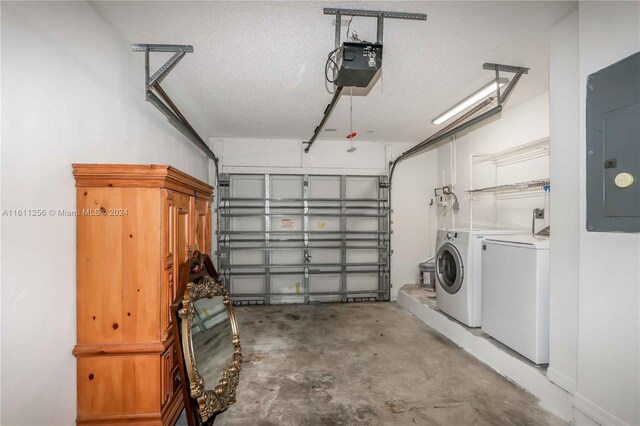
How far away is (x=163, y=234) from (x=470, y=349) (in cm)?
326

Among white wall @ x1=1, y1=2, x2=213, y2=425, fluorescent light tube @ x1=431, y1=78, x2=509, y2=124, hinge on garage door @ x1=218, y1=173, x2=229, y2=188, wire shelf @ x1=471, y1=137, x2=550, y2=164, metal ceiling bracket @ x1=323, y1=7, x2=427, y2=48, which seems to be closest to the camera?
white wall @ x1=1, y1=2, x2=213, y2=425

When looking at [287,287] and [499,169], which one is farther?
[287,287]

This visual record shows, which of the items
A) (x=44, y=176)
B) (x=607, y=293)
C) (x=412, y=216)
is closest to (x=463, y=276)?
(x=607, y=293)

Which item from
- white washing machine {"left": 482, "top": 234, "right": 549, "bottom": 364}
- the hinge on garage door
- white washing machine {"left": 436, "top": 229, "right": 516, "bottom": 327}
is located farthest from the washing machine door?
the hinge on garage door

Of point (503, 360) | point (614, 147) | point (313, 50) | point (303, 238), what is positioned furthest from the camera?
point (303, 238)

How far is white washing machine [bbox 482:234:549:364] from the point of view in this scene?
2361 mm

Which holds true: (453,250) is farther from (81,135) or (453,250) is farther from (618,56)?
(81,135)

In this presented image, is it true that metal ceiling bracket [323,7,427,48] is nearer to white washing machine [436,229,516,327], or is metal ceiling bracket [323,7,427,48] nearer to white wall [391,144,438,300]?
white washing machine [436,229,516,327]

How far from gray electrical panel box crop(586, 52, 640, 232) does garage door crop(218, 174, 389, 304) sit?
12.0 feet

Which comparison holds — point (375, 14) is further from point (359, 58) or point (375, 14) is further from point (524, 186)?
point (524, 186)

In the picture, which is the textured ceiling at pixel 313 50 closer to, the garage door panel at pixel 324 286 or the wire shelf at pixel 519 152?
the wire shelf at pixel 519 152

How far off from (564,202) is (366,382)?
7.10 ft

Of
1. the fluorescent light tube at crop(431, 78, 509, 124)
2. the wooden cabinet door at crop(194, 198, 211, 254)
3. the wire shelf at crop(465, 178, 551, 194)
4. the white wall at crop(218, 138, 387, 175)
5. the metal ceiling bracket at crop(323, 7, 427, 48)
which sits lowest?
the wooden cabinet door at crop(194, 198, 211, 254)

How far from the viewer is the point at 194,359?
1.82 meters
